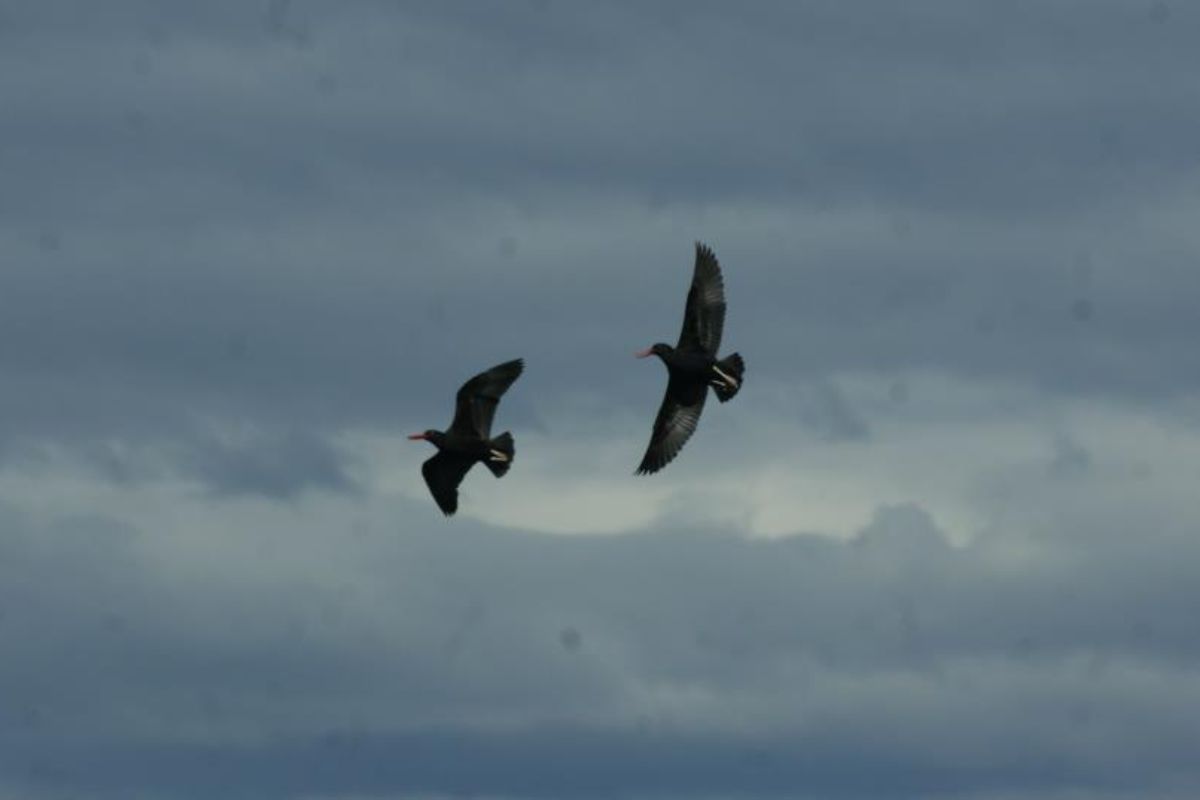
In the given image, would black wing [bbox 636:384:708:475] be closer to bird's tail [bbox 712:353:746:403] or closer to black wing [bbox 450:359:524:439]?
bird's tail [bbox 712:353:746:403]

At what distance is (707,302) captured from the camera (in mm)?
69250

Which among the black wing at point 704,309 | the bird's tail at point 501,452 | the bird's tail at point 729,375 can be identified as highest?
the black wing at point 704,309

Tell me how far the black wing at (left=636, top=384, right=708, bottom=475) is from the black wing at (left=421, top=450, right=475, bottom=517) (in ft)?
19.0

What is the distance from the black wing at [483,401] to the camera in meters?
66.0

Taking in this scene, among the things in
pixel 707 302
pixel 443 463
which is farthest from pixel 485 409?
pixel 707 302

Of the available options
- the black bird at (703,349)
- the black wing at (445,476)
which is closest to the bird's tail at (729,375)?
the black bird at (703,349)

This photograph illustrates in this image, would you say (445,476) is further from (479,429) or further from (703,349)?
(703,349)

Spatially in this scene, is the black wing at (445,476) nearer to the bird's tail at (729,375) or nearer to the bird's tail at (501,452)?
the bird's tail at (501,452)

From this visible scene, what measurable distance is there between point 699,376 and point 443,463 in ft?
21.4

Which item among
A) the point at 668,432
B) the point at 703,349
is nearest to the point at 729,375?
the point at 703,349

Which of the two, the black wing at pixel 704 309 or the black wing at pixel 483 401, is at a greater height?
the black wing at pixel 704 309

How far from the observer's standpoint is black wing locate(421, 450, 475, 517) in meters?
67.2

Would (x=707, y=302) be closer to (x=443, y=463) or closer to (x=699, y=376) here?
(x=699, y=376)

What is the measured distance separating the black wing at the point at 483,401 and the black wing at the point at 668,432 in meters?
6.71
